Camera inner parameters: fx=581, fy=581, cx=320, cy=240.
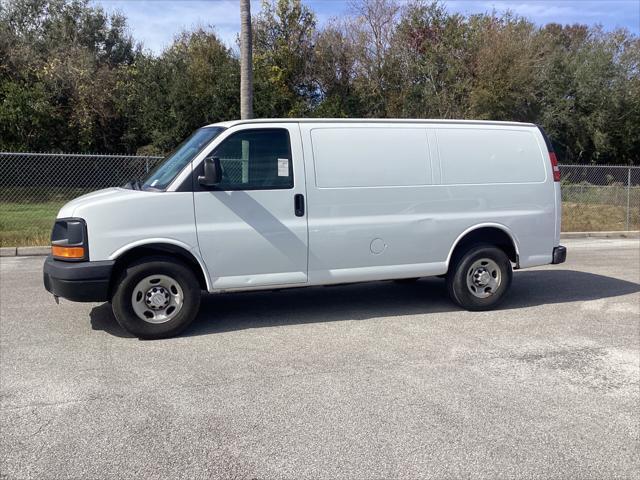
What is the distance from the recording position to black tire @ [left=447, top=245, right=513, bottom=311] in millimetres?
6664

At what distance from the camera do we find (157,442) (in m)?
3.58

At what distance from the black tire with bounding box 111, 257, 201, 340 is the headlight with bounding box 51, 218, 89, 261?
0.43m

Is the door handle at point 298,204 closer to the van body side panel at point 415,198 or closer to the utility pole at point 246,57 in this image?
the van body side panel at point 415,198

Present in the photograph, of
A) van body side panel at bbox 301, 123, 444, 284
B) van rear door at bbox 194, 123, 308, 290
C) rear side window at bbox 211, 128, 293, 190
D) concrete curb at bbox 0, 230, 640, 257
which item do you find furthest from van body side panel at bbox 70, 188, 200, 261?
concrete curb at bbox 0, 230, 640, 257

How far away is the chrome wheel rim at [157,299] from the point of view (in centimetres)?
556

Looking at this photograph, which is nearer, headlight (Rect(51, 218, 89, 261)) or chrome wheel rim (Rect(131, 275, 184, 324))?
headlight (Rect(51, 218, 89, 261))

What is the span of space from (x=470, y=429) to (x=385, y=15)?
26.7 meters

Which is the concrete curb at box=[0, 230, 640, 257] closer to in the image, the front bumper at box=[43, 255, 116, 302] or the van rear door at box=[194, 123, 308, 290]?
the front bumper at box=[43, 255, 116, 302]

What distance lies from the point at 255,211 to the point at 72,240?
1.72 meters

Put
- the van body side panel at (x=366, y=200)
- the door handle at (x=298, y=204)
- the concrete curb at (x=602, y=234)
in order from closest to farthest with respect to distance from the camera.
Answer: the door handle at (x=298, y=204) < the van body side panel at (x=366, y=200) < the concrete curb at (x=602, y=234)

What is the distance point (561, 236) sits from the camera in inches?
575

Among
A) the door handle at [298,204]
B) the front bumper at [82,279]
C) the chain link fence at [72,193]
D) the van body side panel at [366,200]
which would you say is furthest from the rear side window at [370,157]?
the chain link fence at [72,193]

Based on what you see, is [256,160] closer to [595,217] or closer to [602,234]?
[602,234]

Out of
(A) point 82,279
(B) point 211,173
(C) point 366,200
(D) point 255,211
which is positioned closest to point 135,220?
(A) point 82,279
